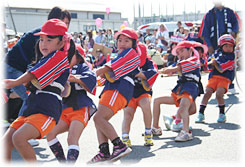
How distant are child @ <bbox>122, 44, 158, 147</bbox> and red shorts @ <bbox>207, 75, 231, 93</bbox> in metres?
1.60

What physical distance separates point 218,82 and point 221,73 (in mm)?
164

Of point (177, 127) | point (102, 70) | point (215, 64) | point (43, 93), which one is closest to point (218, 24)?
point (215, 64)

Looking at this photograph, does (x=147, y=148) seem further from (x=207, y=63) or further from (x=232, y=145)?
(x=207, y=63)

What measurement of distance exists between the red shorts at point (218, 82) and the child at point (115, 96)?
2311 mm

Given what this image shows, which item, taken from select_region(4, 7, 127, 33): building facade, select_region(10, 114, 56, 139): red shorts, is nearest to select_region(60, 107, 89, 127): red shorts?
select_region(10, 114, 56, 139): red shorts

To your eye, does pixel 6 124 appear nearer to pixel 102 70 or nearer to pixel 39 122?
pixel 102 70

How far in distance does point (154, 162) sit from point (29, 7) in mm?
40160

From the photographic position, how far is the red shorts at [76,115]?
3.79 metres

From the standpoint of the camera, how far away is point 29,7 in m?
41.7

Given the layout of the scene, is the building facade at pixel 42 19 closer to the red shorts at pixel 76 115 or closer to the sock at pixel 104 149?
the sock at pixel 104 149

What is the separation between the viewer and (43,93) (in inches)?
130

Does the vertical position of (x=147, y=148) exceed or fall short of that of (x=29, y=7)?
it falls short

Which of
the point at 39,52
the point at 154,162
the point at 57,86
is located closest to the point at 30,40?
the point at 39,52

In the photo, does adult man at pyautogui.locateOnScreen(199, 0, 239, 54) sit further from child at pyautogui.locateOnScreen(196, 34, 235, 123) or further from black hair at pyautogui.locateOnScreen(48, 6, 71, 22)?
black hair at pyautogui.locateOnScreen(48, 6, 71, 22)
